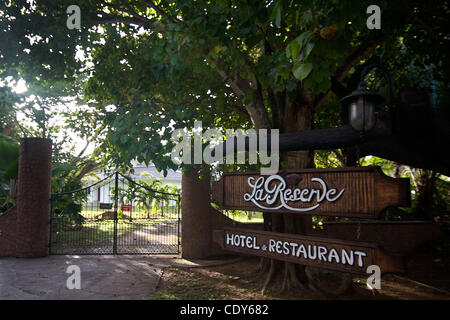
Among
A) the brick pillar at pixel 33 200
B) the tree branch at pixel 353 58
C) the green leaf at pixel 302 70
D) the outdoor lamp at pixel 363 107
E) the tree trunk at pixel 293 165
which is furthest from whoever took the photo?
the brick pillar at pixel 33 200

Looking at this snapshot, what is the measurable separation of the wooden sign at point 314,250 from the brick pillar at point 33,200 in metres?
7.06

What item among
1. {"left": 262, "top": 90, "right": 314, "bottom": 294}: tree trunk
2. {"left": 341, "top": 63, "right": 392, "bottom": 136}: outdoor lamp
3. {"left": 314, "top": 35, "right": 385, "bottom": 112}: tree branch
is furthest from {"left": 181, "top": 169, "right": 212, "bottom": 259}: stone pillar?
{"left": 341, "top": 63, "right": 392, "bottom": 136}: outdoor lamp

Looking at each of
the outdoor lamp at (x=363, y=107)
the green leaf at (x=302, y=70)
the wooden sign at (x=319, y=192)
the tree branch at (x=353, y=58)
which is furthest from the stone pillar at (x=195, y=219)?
the green leaf at (x=302, y=70)

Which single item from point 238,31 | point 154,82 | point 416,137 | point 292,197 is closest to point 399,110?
point 416,137

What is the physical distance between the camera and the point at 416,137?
4.55m

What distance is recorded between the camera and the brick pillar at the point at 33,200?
9.56 metres

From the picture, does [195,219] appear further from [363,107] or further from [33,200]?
[363,107]

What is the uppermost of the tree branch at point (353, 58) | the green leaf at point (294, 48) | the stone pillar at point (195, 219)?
the tree branch at point (353, 58)

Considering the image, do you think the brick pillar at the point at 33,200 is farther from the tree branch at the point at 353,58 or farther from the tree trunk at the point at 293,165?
the tree branch at the point at 353,58

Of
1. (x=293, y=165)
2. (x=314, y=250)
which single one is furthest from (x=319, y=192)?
(x=293, y=165)

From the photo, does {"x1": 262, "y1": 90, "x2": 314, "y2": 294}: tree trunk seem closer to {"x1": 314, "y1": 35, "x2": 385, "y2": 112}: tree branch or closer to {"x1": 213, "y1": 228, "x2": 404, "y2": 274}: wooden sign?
{"x1": 314, "y1": 35, "x2": 385, "y2": 112}: tree branch

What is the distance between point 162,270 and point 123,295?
2107 millimetres

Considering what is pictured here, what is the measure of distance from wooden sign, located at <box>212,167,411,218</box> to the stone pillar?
4.10 metres

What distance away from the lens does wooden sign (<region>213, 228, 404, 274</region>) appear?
3.82 metres
